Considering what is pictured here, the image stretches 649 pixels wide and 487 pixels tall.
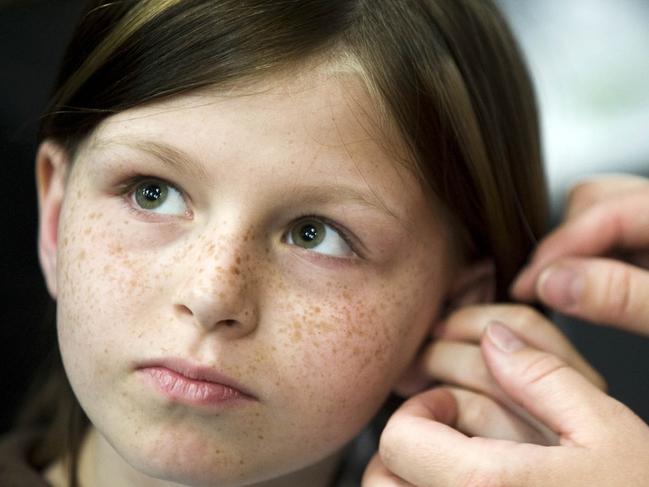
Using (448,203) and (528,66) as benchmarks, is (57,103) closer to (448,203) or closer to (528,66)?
(448,203)

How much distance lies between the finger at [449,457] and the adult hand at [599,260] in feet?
0.77

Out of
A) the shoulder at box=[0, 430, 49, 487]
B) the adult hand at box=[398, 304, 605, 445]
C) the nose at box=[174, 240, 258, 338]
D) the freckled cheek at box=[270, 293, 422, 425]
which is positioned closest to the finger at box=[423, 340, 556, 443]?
the adult hand at box=[398, 304, 605, 445]

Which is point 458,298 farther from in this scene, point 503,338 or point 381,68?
point 381,68

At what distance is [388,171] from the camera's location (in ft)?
3.48

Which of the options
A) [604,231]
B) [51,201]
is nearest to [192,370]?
[51,201]

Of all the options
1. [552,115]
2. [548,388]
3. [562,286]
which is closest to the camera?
[548,388]

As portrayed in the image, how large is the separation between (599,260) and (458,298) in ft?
0.73

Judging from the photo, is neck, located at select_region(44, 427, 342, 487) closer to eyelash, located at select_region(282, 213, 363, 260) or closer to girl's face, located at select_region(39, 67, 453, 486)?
girl's face, located at select_region(39, 67, 453, 486)

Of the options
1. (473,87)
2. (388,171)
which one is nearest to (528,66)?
(473,87)

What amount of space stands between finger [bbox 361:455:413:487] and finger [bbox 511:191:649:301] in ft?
1.13

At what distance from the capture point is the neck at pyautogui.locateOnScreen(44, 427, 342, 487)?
1.22m

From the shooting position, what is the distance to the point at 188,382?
100 cm

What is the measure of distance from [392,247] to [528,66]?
0.45 metres

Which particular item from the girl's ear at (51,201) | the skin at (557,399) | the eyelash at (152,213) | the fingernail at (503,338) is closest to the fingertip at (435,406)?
the skin at (557,399)
